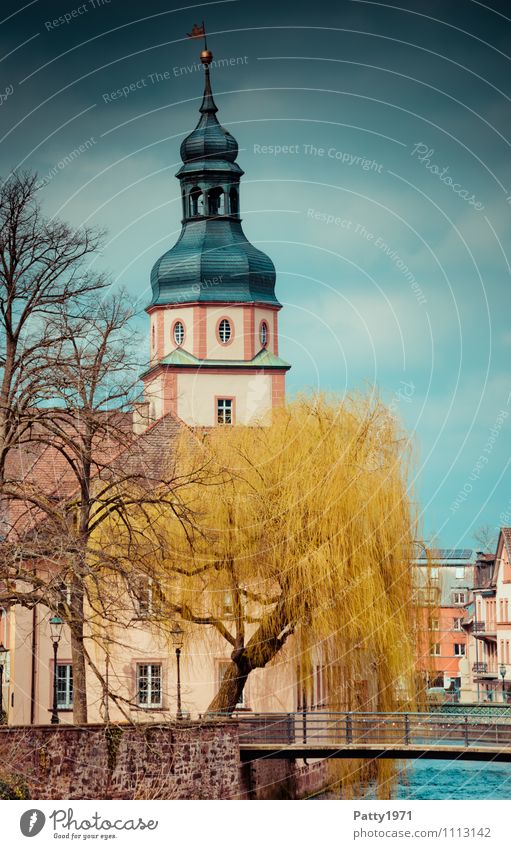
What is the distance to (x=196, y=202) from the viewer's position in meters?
58.0

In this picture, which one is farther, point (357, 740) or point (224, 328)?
point (224, 328)

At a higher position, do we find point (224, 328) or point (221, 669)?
point (224, 328)

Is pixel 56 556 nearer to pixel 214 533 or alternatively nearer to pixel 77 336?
pixel 77 336

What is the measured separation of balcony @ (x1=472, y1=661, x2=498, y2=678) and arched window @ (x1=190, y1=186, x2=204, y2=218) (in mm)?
36269

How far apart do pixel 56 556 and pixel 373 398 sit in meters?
14.2

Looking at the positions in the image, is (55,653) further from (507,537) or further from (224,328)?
(507,537)

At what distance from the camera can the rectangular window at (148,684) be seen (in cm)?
3925

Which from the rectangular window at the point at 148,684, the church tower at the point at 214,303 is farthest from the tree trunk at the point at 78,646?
the church tower at the point at 214,303

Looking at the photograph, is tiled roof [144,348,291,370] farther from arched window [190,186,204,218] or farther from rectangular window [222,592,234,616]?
rectangular window [222,592,234,616]

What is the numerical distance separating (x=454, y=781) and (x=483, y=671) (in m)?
39.3

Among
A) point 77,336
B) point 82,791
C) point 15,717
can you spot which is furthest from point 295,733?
point 77,336

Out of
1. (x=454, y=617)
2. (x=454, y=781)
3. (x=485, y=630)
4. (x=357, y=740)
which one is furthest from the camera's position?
(x=454, y=617)

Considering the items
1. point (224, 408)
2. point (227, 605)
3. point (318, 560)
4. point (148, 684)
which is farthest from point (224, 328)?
point (318, 560)

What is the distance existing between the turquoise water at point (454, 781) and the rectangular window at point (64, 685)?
360 inches
